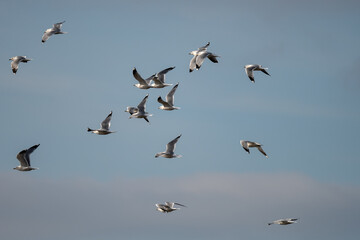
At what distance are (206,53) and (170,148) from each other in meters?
6.67

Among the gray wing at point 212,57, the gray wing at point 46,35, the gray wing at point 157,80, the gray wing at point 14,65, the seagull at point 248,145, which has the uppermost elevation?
the gray wing at point 46,35

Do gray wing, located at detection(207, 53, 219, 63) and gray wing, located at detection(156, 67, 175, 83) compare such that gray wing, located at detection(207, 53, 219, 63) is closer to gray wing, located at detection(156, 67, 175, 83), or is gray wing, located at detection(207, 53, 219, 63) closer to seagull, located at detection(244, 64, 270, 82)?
seagull, located at detection(244, 64, 270, 82)

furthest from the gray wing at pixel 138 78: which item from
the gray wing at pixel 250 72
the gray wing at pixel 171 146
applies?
the gray wing at pixel 250 72

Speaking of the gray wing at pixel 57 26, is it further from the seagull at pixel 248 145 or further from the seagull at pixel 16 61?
the seagull at pixel 248 145

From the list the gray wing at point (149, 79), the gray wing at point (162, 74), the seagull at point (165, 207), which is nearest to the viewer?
the seagull at point (165, 207)

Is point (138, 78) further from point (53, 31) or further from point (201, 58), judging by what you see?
point (53, 31)

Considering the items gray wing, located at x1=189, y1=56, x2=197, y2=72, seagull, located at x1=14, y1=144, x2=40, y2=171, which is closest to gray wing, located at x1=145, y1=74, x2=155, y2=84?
gray wing, located at x1=189, y1=56, x2=197, y2=72

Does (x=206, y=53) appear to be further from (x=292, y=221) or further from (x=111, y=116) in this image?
(x=292, y=221)

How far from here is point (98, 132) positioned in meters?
58.0

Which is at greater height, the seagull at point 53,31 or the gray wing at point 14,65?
the seagull at point 53,31

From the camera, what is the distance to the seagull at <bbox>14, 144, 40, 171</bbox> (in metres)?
56.0

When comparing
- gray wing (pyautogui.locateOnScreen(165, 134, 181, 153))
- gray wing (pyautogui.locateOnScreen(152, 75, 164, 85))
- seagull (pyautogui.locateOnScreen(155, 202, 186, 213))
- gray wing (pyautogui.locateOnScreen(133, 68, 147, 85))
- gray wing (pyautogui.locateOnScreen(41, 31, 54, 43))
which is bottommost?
seagull (pyautogui.locateOnScreen(155, 202, 186, 213))

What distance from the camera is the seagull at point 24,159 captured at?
184ft

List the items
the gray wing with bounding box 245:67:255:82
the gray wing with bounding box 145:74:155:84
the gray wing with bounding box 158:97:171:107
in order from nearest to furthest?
1. the gray wing with bounding box 245:67:255:82
2. the gray wing with bounding box 145:74:155:84
3. the gray wing with bounding box 158:97:171:107
